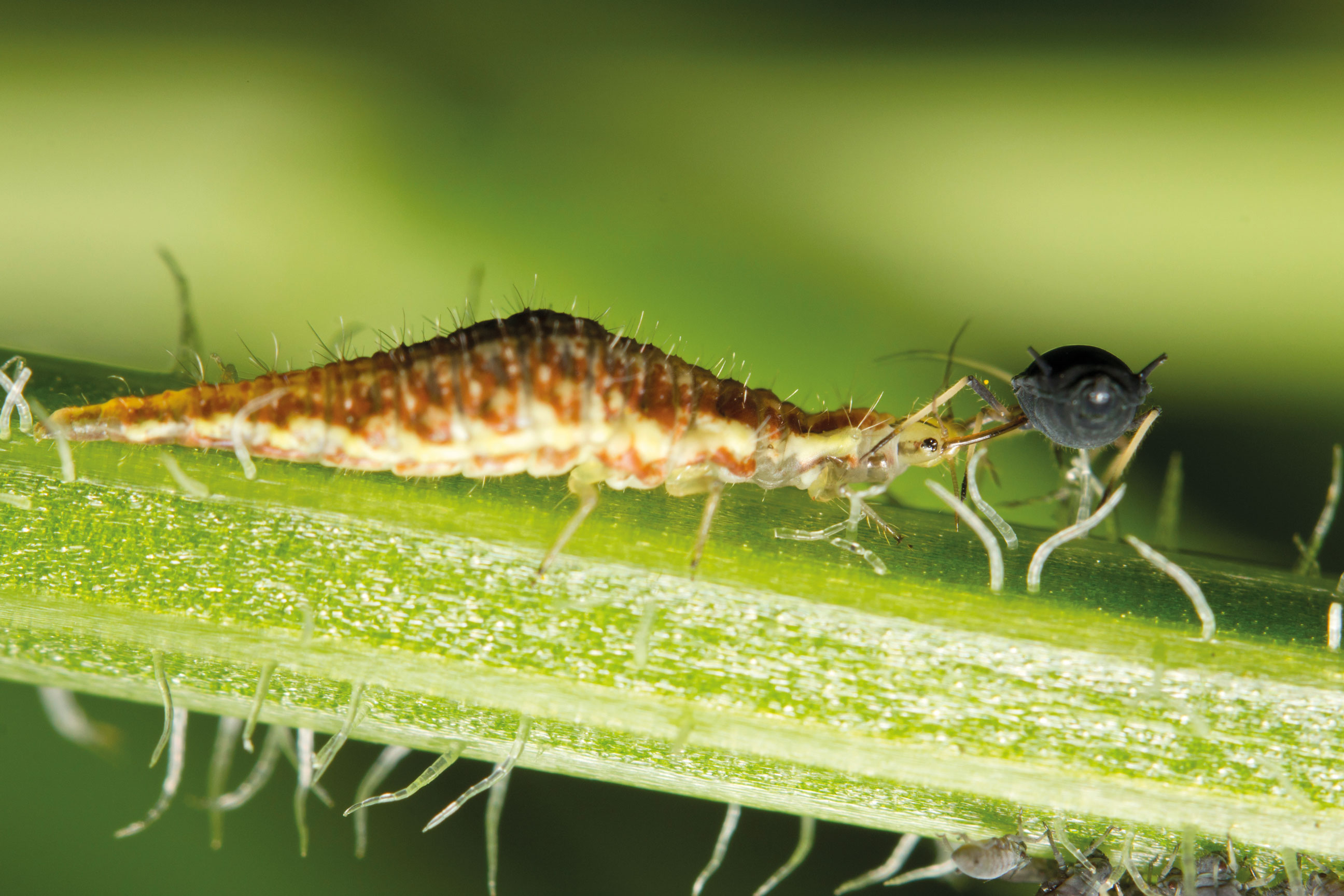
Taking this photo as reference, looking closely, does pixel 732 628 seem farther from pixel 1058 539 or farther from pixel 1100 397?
pixel 1100 397

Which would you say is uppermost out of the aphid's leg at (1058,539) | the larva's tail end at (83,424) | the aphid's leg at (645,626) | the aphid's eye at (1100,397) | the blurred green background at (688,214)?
the blurred green background at (688,214)

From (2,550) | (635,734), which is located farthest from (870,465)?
(2,550)

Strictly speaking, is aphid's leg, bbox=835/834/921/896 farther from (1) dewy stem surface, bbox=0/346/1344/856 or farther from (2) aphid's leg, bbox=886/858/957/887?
(1) dewy stem surface, bbox=0/346/1344/856

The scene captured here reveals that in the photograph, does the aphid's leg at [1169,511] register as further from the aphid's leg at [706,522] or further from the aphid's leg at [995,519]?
the aphid's leg at [706,522]

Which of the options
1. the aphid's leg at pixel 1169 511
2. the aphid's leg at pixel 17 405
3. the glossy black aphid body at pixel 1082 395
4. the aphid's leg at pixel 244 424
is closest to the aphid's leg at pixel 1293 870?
the aphid's leg at pixel 1169 511

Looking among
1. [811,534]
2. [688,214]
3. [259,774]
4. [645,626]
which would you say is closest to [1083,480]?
[811,534]

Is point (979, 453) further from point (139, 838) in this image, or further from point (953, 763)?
point (139, 838)
